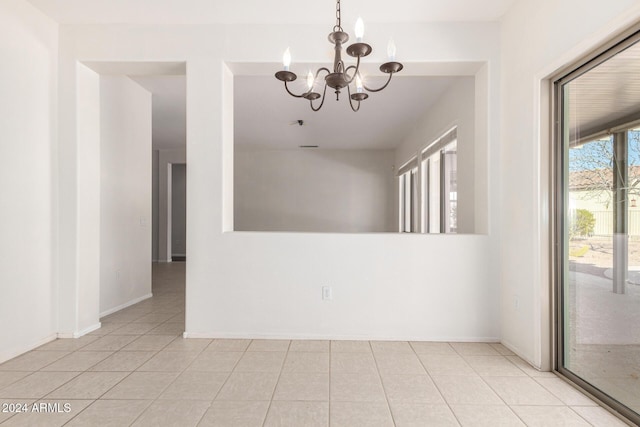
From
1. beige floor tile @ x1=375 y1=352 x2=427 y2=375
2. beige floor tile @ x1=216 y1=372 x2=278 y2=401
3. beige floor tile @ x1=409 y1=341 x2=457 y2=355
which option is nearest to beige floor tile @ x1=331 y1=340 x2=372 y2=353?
beige floor tile @ x1=375 y1=352 x2=427 y2=375

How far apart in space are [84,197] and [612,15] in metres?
3.91

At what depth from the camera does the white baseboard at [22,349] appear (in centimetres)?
248

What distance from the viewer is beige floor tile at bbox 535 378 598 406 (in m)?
1.99

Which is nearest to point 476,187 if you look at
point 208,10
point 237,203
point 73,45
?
point 208,10

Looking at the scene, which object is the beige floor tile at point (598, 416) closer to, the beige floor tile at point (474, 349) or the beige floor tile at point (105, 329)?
the beige floor tile at point (474, 349)

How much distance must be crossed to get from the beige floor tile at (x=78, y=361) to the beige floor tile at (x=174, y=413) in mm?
880

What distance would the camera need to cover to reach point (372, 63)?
116 inches

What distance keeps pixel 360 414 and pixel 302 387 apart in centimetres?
43

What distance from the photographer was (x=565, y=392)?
210cm

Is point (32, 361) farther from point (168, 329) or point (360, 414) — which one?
point (360, 414)

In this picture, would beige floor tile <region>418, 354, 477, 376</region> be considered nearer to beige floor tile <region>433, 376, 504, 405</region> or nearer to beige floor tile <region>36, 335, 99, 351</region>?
beige floor tile <region>433, 376, 504, 405</region>

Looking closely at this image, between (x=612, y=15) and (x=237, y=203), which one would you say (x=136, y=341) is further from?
(x=237, y=203)

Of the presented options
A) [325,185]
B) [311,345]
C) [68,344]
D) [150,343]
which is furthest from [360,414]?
[325,185]

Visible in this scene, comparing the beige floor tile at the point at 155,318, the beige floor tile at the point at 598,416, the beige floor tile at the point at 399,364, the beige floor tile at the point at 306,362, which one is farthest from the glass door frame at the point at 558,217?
the beige floor tile at the point at 155,318
